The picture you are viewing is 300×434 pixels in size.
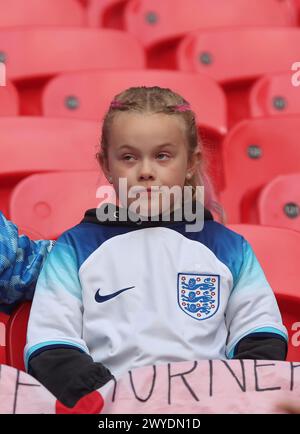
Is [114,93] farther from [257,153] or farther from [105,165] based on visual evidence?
[105,165]

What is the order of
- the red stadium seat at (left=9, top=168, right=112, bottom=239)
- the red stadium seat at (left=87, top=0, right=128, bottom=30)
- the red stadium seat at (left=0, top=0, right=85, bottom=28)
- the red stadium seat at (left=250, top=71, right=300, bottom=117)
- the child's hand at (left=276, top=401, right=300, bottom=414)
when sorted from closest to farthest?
the child's hand at (left=276, top=401, right=300, bottom=414), the red stadium seat at (left=9, top=168, right=112, bottom=239), the red stadium seat at (left=250, top=71, right=300, bottom=117), the red stadium seat at (left=0, top=0, right=85, bottom=28), the red stadium seat at (left=87, top=0, right=128, bottom=30)

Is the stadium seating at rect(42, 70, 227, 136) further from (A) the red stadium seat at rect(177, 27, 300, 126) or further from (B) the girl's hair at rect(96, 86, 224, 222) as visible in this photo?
(B) the girl's hair at rect(96, 86, 224, 222)

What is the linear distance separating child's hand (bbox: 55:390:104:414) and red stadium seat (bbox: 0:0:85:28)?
5.92 ft

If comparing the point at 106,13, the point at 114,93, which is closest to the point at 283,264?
the point at 114,93

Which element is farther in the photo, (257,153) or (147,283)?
(257,153)

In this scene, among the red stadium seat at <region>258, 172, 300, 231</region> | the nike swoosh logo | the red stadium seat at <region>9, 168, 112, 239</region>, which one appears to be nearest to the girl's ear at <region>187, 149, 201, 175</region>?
the nike swoosh logo

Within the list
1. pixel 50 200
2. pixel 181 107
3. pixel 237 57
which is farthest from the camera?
pixel 237 57

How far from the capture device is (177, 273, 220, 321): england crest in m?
1.35

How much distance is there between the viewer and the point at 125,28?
3039 mm

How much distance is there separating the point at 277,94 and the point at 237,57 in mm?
220

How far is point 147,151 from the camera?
4.50ft

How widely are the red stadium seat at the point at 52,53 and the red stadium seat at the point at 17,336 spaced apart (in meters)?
1.21

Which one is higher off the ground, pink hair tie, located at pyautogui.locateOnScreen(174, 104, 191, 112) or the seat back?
the seat back
